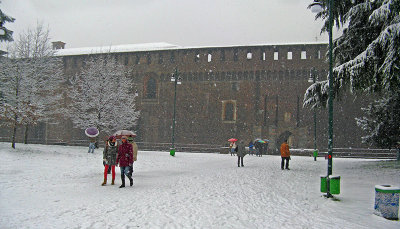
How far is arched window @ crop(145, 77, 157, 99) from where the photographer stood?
120 ft

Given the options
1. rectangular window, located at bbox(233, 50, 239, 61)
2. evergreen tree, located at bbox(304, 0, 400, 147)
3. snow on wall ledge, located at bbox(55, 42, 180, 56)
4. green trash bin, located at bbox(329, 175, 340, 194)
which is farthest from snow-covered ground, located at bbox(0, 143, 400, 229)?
snow on wall ledge, located at bbox(55, 42, 180, 56)

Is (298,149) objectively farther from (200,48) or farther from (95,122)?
(95,122)

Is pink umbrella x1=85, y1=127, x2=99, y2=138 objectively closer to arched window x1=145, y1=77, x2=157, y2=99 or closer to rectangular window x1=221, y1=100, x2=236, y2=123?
rectangular window x1=221, y1=100, x2=236, y2=123

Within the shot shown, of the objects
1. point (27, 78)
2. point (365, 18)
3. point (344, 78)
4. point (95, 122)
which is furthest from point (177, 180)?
point (95, 122)

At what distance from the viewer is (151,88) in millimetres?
36844

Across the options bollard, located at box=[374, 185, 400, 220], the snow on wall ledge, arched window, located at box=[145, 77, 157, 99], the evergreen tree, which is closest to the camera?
bollard, located at box=[374, 185, 400, 220]

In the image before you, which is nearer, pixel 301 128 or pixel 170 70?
pixel 301 128

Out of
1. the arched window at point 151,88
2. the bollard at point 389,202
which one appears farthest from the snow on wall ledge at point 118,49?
the bollard at point 389,202

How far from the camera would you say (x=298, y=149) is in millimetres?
30828

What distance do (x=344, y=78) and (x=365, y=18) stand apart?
9.46 ft

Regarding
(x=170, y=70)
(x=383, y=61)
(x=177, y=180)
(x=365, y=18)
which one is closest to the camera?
(x=383, y=61)

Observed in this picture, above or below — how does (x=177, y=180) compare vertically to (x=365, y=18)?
below

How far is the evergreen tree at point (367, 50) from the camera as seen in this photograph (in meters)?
9.16

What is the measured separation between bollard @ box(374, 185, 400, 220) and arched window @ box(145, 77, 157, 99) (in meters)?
31.6
